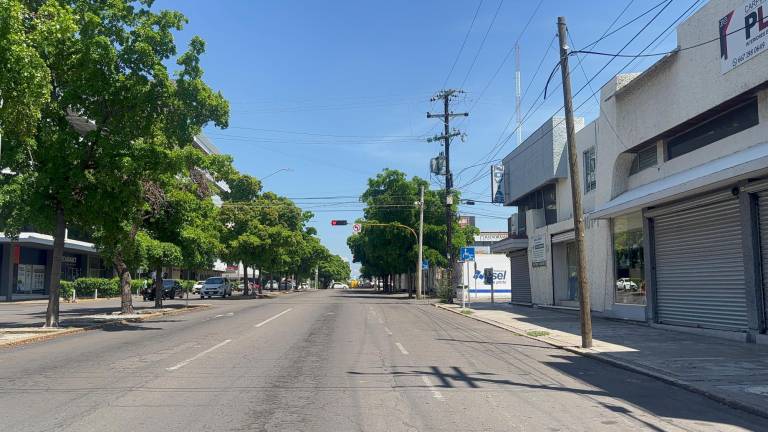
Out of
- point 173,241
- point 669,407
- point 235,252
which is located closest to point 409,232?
point 235,252

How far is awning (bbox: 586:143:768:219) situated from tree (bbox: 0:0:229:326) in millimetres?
13868

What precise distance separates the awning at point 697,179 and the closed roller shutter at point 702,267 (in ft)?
2.92

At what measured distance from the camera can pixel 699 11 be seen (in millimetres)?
16594

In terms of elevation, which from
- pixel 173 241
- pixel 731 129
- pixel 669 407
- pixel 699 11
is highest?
pixel 699 11

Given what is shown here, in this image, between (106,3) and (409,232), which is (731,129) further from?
(409,232)

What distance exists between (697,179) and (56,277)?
61.8 ft

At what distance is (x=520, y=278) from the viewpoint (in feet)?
120

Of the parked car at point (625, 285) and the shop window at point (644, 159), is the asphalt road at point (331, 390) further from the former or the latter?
the shop window at point (644, 159)

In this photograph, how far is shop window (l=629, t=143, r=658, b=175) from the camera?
2017 centimetres

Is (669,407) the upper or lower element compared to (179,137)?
lower

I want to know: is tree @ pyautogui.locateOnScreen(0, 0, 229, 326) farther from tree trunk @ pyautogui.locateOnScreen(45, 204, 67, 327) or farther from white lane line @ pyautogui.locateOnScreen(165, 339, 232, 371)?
white lane line @ pyautogui.locateOnScreen(165, 339, 232, 371)

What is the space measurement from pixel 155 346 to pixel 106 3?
10573mm

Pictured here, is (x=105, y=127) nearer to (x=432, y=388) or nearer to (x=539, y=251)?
(x=432, y=388)

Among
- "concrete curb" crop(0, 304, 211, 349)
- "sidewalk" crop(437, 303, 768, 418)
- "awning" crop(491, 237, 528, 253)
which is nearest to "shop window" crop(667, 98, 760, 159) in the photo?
"sidewalk" crop(437, 303, 768, 418)
